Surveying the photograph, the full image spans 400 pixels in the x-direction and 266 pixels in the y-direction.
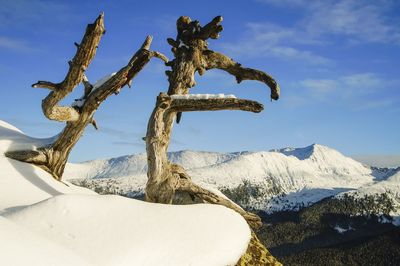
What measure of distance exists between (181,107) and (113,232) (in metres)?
5.06

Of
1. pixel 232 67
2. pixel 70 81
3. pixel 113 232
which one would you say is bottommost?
pixel 113 232

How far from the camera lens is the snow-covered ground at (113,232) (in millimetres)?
5514

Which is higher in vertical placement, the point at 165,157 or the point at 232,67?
the point at 232,67

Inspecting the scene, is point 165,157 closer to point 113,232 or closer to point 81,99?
point 81,99

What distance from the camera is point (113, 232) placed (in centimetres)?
691

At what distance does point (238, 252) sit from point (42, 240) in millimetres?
3411

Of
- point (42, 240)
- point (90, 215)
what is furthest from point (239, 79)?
point (42, 240)

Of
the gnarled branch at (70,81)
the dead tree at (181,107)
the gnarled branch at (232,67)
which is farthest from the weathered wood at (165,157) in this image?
the gnarled branch at (232,67)

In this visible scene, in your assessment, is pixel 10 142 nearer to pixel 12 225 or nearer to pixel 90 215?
pixel 90 215

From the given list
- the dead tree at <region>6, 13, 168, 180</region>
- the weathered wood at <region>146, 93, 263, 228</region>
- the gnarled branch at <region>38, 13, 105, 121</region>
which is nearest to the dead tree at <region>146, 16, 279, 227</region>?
the weathered wood at <region>146, 93, 263, 228</region>

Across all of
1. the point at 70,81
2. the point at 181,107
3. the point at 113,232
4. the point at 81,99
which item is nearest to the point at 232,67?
the point at 181,107

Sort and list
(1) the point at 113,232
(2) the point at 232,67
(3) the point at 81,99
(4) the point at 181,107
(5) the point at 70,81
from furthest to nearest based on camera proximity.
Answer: (2) the point at 232,67
(3) the point at 81,99
(5) the point at 70,81
(4) the point at 181,107
(1) the point at 113,232

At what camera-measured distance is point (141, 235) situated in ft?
23.0

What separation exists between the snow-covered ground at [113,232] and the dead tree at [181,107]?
2404mm
